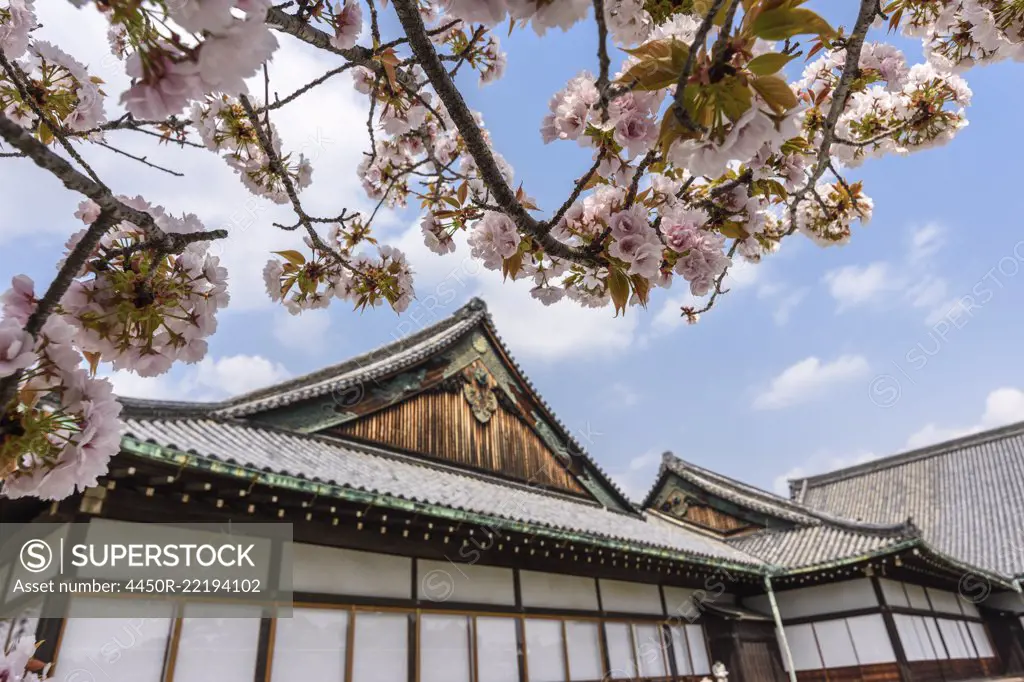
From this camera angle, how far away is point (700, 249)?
80.4 inches

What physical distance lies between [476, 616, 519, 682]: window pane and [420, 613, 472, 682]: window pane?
200mm

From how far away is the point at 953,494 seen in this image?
1988 centimetres

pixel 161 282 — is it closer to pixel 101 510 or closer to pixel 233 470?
pixel 233 470

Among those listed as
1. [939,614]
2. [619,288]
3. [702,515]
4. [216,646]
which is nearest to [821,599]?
[939,614]

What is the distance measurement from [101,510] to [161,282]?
3503 millimetres

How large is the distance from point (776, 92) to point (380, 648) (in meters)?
5.82

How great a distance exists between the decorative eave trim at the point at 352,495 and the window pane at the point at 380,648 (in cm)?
128

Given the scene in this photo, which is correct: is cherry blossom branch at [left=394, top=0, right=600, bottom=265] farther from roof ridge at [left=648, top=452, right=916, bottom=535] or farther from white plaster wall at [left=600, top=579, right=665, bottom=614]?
roof ridge at [left=648, top=452, right=916, bottom=535]

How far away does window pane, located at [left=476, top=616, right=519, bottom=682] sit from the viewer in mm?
6109

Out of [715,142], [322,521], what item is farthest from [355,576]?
[715,142]

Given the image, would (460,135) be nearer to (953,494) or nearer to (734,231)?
(734,231)

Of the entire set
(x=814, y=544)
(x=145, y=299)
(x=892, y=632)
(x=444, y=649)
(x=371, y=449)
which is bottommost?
(x=892, y=632)

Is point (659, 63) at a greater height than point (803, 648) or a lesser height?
greater

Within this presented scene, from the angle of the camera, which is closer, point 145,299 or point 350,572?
point 145,299
